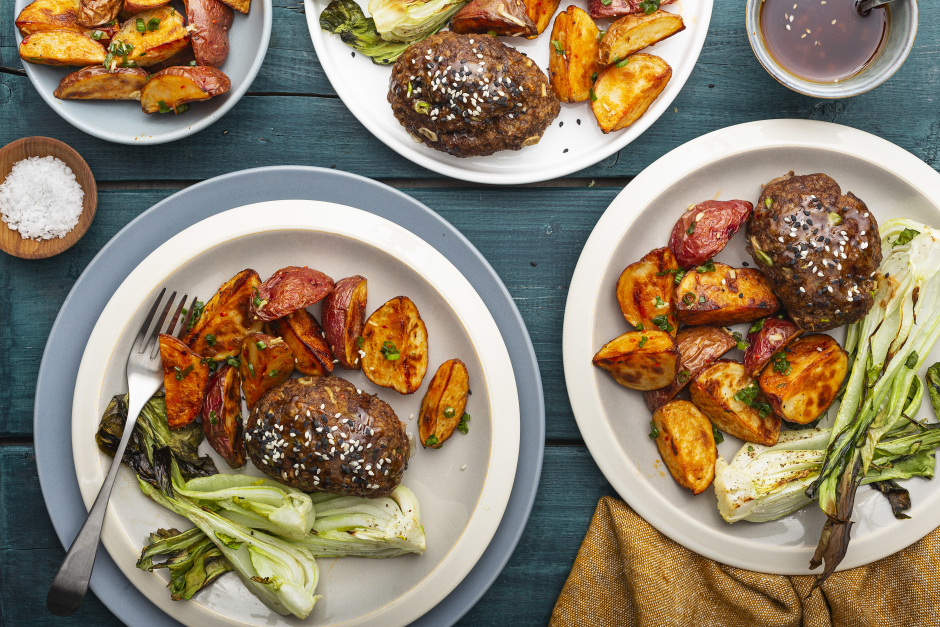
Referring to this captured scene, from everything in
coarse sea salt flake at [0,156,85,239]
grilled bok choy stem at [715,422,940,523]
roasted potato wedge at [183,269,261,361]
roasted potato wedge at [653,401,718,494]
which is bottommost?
grilled bok choy stem at [715,422,940,523]

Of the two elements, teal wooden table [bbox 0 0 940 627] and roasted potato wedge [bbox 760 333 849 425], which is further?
teal wooden table [bbox 0 0 940 627]

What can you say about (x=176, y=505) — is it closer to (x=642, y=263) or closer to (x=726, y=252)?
(x=642, y=263)

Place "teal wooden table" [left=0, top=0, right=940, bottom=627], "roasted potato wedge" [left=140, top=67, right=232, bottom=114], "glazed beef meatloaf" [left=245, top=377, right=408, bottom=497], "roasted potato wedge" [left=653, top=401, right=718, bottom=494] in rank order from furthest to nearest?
"teal wooden table" [left=0, top=0, right=940, bottom=627] < "roasted potato wedge" [left=653, top=401, right=718, bottom=494] < "roasted potato wedge" [left=140, top=67, right=232, bottom=114] < "glazed beef meatloaf" [left=245, top=377, right=408, bottom=497]

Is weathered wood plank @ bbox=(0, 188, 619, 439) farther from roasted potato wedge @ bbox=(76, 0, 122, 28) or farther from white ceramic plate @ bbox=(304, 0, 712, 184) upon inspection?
roasted potato wedge @ bbox=(76, 0, 122, 28)

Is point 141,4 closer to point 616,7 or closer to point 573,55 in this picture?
point 573,55

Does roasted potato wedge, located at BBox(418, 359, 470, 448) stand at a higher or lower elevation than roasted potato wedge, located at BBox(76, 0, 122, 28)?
Result: lower

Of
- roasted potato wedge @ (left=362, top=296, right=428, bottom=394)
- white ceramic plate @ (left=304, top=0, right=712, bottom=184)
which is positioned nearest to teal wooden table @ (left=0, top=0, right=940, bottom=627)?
white ceramic plate @ (left=304, top=0, right=712, bottom=184)

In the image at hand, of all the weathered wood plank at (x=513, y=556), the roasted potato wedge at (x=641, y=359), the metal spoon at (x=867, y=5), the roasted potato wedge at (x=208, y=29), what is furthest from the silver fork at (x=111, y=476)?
the metal spoon at (x=867, y=5)

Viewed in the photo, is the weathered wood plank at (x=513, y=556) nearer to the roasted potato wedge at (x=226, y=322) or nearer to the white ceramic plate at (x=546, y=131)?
the roasted potato wedge at (x=226, y=322)
